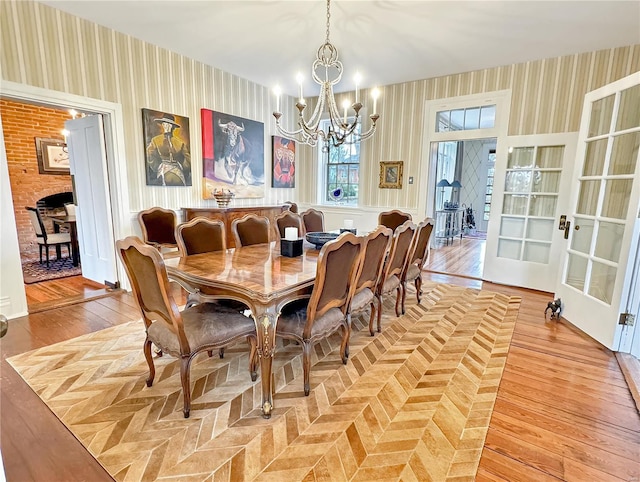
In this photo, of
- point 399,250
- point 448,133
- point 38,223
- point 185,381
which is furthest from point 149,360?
point 448,133

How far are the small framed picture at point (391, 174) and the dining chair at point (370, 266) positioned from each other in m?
2.82

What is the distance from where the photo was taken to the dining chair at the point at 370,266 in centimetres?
219

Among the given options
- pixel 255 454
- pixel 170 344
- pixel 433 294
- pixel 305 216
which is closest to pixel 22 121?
pixel 305 216

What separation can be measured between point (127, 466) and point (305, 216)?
2.90 metres

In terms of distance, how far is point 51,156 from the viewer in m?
5.52

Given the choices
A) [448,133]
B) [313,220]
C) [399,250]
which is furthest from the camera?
[448,133]

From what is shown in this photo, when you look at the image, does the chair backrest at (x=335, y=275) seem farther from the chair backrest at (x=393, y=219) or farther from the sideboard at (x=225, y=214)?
the chair backrest at (x=393, y=219)

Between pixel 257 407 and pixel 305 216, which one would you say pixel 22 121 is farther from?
pixel 257 407

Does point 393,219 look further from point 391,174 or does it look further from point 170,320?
point 170,320

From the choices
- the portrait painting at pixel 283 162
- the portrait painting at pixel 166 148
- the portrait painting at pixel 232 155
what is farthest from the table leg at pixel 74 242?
the portrait painting at pixel 283 162

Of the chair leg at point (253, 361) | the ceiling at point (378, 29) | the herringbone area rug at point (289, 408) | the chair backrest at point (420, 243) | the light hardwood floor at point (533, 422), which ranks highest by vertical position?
the ceiling at point (378, 29)

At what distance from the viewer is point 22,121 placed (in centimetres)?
521

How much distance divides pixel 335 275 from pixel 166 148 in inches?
125

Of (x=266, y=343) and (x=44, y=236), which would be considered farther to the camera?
(x=44, y=236)
